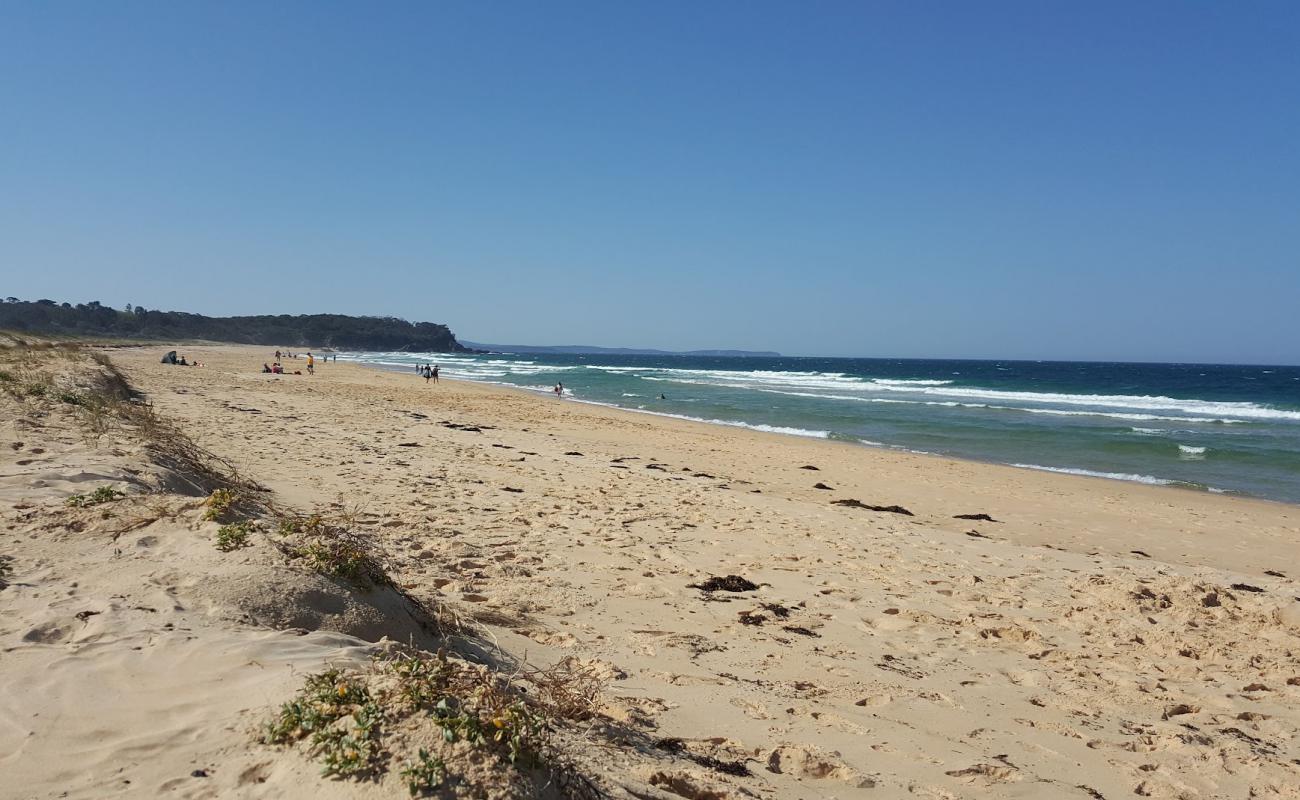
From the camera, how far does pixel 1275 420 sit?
101ft

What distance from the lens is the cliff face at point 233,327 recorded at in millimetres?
82750

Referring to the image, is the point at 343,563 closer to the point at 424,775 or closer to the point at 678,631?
the point at 424,775

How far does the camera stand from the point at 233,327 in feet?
387

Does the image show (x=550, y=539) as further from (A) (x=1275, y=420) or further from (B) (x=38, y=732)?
(A) (x=1275, y=420)

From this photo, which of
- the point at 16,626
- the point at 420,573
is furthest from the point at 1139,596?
the point at 16,626

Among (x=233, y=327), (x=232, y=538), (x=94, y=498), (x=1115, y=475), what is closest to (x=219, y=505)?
(x=232, y=538)

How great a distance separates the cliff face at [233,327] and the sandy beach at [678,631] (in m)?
62.5

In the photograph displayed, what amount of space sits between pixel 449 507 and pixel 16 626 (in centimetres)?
488

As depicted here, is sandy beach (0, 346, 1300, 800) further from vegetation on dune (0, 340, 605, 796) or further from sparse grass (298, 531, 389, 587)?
sparse grass (298, 531, 389, 587)

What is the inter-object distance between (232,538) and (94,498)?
1.60 metres

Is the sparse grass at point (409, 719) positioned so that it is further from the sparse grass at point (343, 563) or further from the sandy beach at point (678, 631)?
the sparse grass at point (343, 563)

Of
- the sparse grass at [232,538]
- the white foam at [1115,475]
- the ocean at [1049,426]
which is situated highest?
the sparse grass at [232,538]

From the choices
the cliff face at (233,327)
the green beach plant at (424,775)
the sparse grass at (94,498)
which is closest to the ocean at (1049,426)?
the green beach plant at (424,775)

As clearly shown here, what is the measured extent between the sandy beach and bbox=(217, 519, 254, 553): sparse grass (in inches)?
2.2
